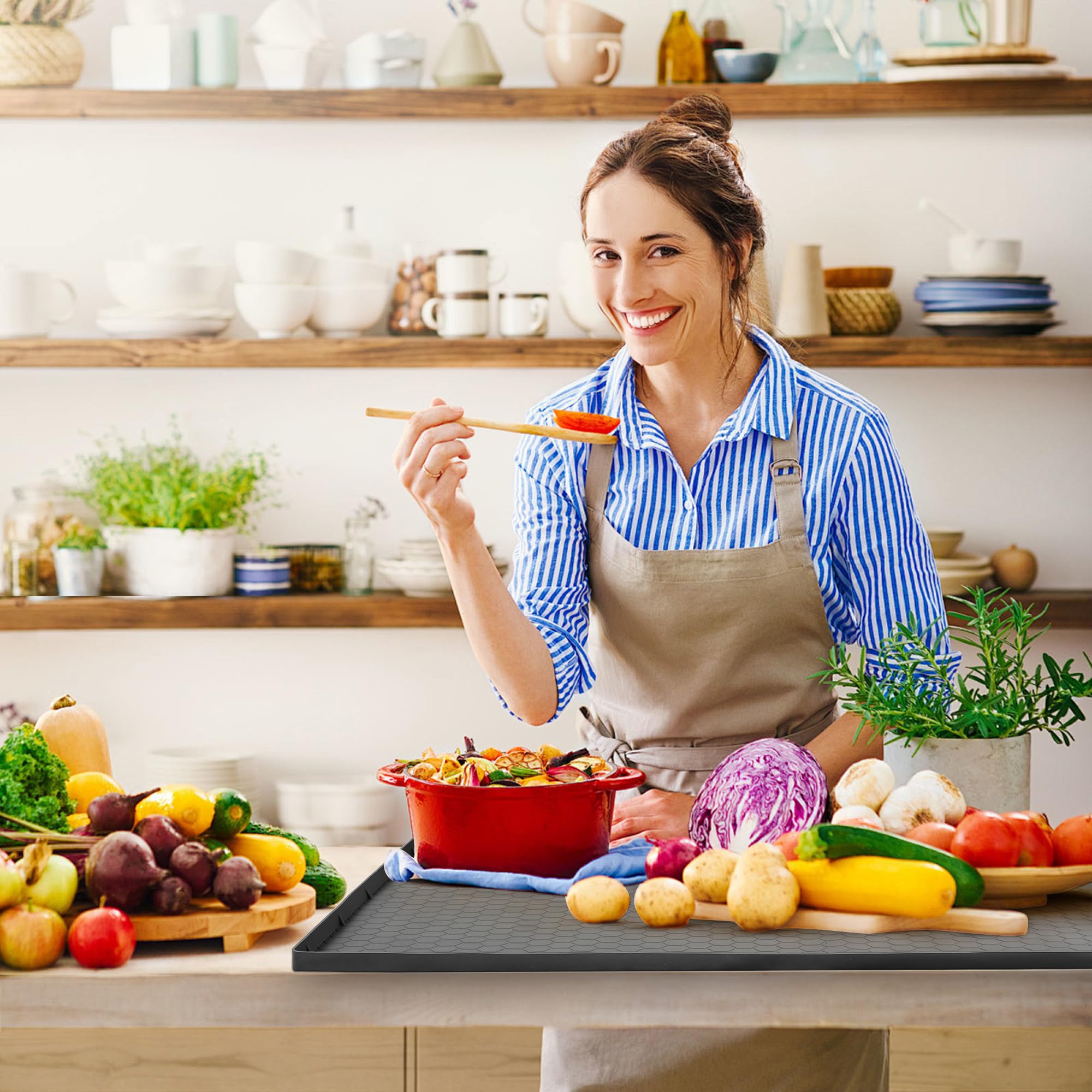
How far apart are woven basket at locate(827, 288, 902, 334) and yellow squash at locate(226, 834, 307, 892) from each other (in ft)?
6.79

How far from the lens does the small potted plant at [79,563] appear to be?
119 inches

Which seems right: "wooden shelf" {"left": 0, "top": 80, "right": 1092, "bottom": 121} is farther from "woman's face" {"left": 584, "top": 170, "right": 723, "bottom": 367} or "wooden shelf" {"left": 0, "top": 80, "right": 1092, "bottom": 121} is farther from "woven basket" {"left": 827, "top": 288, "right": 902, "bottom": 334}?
"woman's face" {"left": 584, "top": 170, "right": 723, "bottom": 367}

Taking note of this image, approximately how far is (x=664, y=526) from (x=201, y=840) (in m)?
0.78

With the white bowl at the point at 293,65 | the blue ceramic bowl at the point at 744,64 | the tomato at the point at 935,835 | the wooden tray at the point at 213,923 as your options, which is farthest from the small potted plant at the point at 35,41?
the tomato at the point at 935,835

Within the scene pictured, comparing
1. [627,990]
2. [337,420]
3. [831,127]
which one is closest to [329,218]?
[337,420]

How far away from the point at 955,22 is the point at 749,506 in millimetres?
1649

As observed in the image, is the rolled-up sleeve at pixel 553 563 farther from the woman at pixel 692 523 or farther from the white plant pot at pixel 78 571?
the white plant pot at pixel 78 571

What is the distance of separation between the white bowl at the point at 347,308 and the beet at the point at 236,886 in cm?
197

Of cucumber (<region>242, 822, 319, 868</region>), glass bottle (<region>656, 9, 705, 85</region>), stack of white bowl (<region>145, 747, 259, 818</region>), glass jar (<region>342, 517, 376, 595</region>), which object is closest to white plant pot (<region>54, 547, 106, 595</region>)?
stack of white bowl (<region>145, 747, 259, 818</region>)

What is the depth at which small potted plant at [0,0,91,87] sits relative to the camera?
9.76 feet

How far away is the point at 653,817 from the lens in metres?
1.61

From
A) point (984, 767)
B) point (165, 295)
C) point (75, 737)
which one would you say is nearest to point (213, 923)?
point (75, 737)

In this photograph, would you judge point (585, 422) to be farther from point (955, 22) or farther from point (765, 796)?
point (955, 22)

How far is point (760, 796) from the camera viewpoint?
1.34 metres
